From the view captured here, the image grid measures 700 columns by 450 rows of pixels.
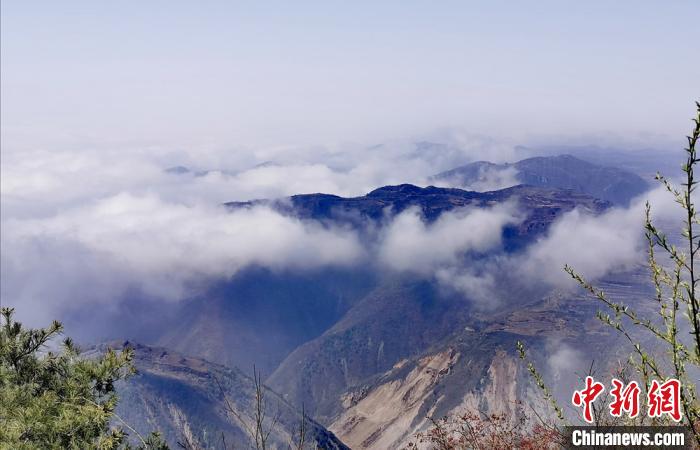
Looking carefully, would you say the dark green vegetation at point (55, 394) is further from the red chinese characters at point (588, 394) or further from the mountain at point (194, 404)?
the mountain at point (194, 404)

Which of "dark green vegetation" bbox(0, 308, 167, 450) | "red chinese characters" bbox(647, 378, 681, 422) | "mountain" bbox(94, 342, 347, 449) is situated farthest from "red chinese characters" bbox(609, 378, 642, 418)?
"mountain" bbox(94, 342, 347, 449)

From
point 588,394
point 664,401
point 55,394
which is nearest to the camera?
point 664,401

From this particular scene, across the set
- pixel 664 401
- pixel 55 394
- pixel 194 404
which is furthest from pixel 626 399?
pixel 194 404

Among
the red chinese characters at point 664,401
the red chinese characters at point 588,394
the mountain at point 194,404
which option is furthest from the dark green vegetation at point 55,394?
the mountain at point 194,404

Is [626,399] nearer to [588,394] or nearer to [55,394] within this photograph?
[588,394]

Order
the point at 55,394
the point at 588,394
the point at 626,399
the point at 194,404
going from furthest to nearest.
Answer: the point at 194,404 → the point at 55,394 → the point at 588,394 → the point at 626,399

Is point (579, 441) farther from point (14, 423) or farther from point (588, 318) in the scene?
point (588, 318)

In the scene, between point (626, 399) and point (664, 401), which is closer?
point (664, 401)

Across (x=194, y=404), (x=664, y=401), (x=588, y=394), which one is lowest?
(x=194, y=404)
